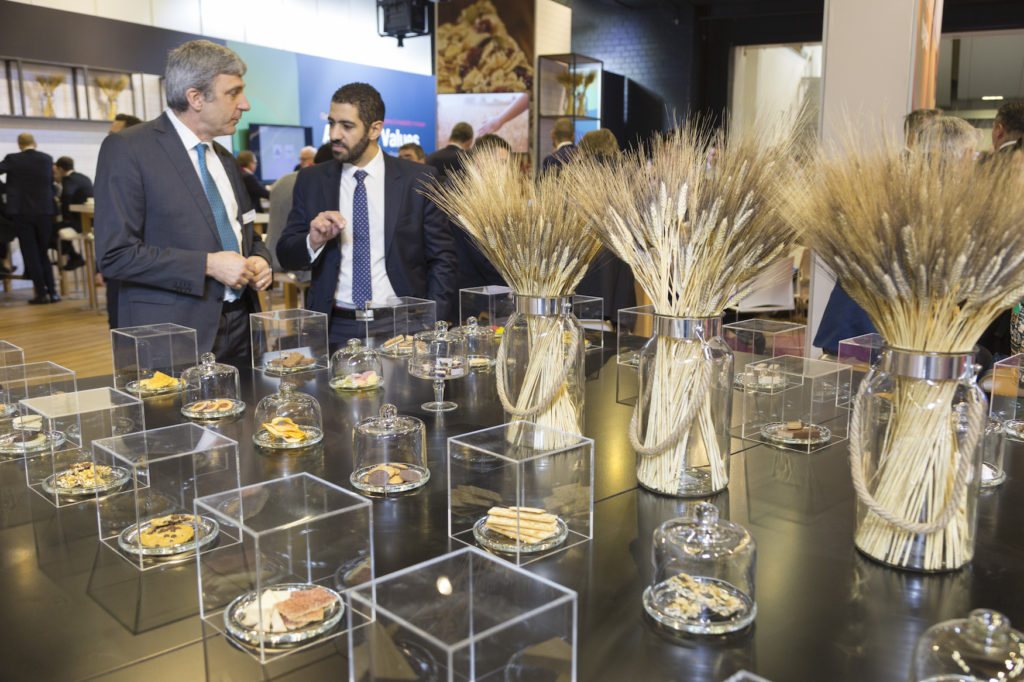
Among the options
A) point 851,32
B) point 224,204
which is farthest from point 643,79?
point 224,204

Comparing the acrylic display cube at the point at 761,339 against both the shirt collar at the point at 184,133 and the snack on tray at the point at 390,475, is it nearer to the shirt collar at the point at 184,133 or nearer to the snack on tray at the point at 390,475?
the snack on tray at the point at 390,475

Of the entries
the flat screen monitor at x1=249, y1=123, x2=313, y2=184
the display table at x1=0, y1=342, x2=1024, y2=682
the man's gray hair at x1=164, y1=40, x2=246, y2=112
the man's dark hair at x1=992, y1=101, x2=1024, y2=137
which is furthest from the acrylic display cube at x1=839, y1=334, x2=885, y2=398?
the flat screen monitor at x1=249, y1=123, x2=313, y2=184

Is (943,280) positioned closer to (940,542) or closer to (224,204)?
(940,542)

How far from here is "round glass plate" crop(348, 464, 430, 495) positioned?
1.50 meters

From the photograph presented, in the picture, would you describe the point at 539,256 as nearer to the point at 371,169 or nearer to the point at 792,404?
the point at 792,404

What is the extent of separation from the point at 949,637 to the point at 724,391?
0.60 m

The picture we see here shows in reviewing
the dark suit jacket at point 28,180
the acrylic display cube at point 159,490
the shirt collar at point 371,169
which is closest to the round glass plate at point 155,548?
the acrylic display cube at point 159,490

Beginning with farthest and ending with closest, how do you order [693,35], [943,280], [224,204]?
[693,35] < [224,204] < [943,280]

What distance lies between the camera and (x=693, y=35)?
11.0 meters

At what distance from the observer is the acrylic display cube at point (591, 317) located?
2795mm

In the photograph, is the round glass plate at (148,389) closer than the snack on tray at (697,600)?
No

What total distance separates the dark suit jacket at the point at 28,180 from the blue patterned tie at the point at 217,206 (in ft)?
21.5

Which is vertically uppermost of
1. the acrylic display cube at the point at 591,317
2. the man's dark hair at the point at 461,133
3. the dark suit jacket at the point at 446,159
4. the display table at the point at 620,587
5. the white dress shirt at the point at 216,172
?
the man's dark hair at the point at 461,133

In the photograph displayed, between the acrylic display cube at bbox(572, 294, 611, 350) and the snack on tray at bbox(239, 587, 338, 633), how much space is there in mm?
1791
